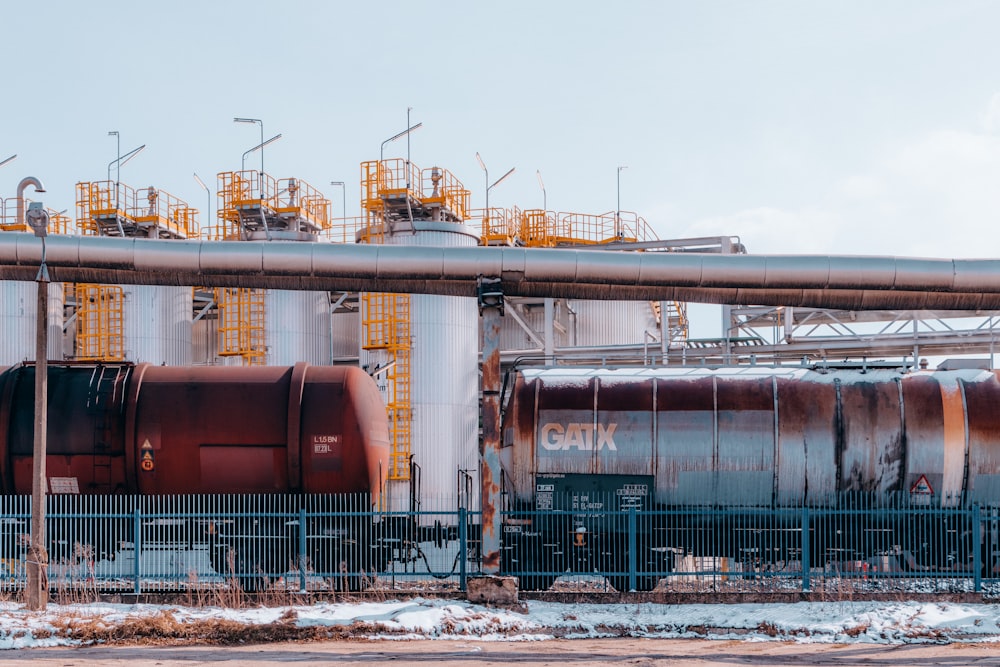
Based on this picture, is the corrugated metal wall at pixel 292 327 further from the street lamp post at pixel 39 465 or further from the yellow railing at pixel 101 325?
the street lamp post at pixel 39 465

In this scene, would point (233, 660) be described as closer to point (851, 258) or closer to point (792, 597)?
point (792, 597)

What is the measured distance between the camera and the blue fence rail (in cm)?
1747

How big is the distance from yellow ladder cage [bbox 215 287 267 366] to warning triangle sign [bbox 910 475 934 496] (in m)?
22.3

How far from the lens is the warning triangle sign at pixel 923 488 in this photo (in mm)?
17938

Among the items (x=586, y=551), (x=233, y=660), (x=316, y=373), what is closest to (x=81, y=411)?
(x=316, y=373)

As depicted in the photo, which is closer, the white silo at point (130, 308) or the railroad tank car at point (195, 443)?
the railroad tank car at point (195, 443)

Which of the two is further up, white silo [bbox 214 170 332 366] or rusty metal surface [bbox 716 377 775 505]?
white silo [bbox 214 170 332 366]

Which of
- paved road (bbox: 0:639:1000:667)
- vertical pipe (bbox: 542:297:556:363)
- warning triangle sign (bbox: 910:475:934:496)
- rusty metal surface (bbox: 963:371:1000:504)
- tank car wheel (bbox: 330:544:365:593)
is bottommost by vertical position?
paved road (bbox: 0:639:1000:667)

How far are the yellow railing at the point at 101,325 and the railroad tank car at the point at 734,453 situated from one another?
21.3m

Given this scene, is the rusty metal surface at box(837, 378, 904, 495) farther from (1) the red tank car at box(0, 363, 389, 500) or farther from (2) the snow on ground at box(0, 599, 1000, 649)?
(1) the red tank car at box(0, 363, 389, 500)

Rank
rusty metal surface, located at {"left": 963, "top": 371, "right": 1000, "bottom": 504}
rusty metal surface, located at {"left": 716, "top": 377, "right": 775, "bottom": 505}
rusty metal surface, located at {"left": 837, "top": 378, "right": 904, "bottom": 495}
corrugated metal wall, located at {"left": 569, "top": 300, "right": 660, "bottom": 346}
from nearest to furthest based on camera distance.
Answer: rusty metal surface, located at {"left": 963, "top": 371, "right": 1000, "bottom": 504}
rusty metal surface, located at {"left": 837, "top": 378, "right": 904, "bottom": 495}
rusty metal surface, located at {"left": 716, "top": 377, "right": 775, "bottom": 505}
corrugated metal wall, located at {"left": 569, "top": 300, "right": 660, "bottom": 346}

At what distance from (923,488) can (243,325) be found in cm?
2322

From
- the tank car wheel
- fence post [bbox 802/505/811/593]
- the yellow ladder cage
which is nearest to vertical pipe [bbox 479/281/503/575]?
the tank car wheel

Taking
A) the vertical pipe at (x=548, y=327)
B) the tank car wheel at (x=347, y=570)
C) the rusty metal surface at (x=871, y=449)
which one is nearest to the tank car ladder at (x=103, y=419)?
the tank car wheel at (x=347, y=570)
